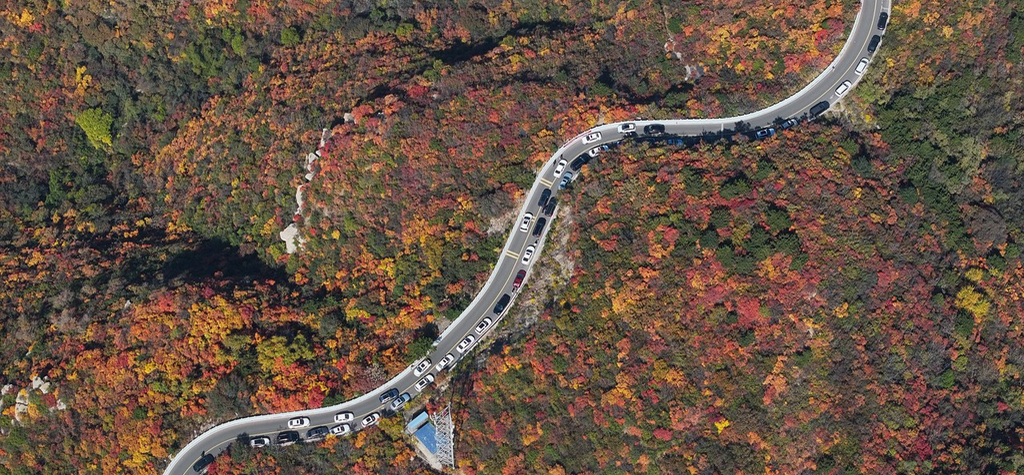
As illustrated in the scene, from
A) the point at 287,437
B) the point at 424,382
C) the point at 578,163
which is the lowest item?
the point at 287,437

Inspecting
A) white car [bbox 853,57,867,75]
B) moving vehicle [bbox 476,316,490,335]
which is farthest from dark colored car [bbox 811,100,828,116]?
moving vehicle [bbox 476,316,490,335]

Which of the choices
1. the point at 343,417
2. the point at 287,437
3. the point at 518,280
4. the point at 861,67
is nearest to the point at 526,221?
the point at 518,280

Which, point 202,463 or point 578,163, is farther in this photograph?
point 578,163

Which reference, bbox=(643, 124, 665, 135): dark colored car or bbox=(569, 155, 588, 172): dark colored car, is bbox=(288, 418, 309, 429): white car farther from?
bbox=(643, 124, 665, 135): dark colored car

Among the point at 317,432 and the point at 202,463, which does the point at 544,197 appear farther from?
the point at 202,463

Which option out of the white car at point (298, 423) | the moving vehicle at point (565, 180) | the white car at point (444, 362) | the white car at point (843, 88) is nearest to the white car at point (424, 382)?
the white car at point (444, 362)

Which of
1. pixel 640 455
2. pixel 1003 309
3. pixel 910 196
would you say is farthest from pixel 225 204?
pixel 1003 309
